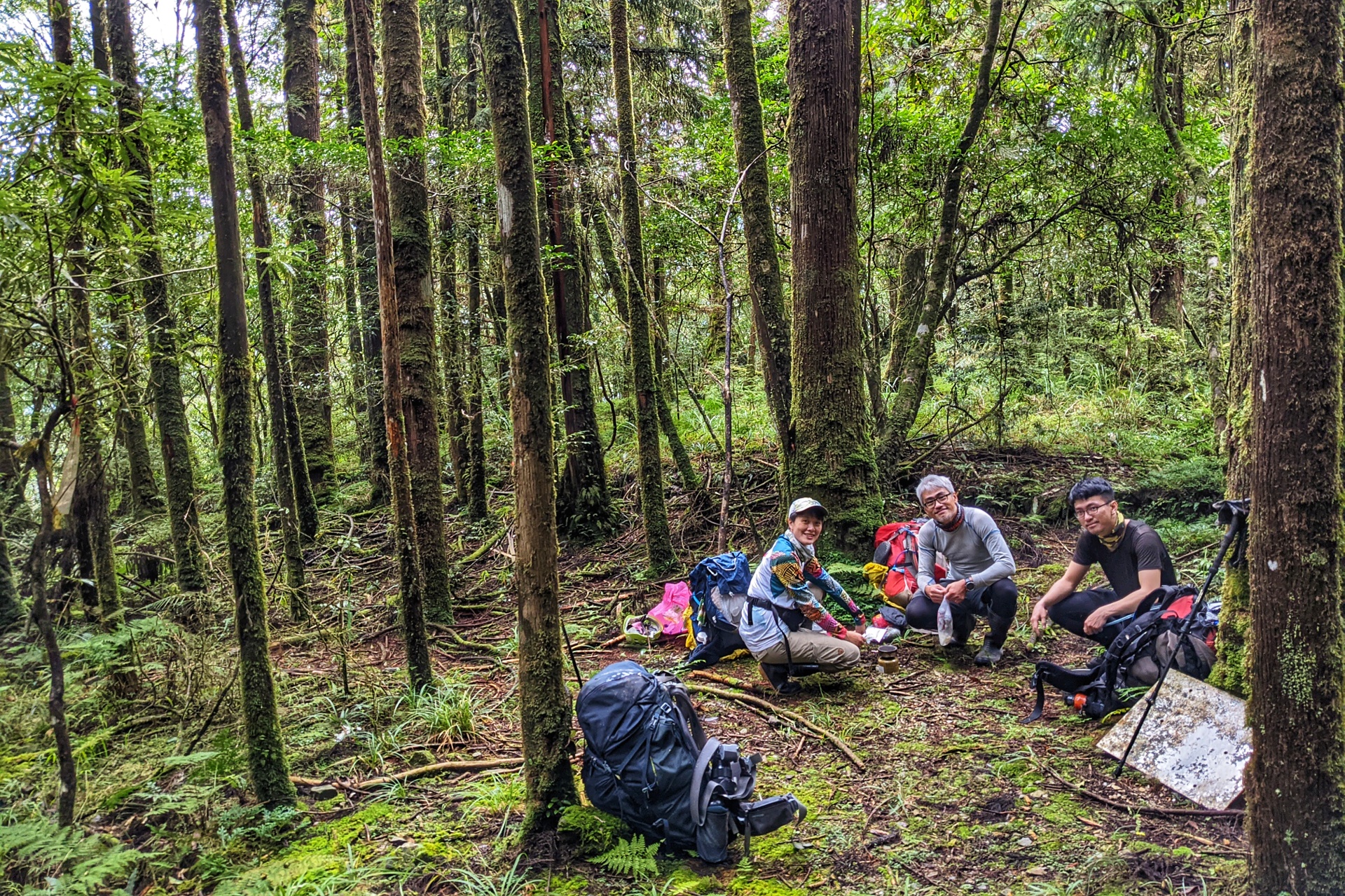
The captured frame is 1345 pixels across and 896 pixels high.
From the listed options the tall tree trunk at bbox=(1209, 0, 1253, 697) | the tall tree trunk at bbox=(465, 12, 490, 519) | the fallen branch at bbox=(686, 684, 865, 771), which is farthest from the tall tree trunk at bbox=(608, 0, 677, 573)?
the tall tree trunk at bbox=(1209, 0, 1253, 697)

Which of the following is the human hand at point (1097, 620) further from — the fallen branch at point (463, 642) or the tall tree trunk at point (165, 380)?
the tall tree trunk at point (165, 380)

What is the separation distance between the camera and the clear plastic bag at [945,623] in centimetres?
589

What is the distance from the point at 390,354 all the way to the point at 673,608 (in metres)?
3.52

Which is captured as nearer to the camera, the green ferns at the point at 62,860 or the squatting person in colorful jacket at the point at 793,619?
the green ferns at the point at 62,860

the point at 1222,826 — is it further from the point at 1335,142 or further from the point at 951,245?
the point at 951,245

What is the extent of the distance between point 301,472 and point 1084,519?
9.38 meters

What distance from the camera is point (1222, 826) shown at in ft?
11.6

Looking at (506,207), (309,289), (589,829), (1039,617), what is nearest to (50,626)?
(589,829)

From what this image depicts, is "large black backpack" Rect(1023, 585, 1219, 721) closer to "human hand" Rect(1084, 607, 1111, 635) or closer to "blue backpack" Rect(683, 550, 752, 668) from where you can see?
"human hand" Rect(1084, 607, 1111, 635)

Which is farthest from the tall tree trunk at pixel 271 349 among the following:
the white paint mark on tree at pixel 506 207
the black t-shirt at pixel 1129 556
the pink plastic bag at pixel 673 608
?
the black t-shirt at pixel 1129 556

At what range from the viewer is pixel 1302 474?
8.98 feet

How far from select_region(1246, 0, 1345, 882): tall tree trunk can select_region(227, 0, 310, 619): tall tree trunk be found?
6.72 metres

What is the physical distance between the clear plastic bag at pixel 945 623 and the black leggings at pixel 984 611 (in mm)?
57

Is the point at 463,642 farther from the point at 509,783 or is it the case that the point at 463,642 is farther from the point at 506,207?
the point at 506,207
